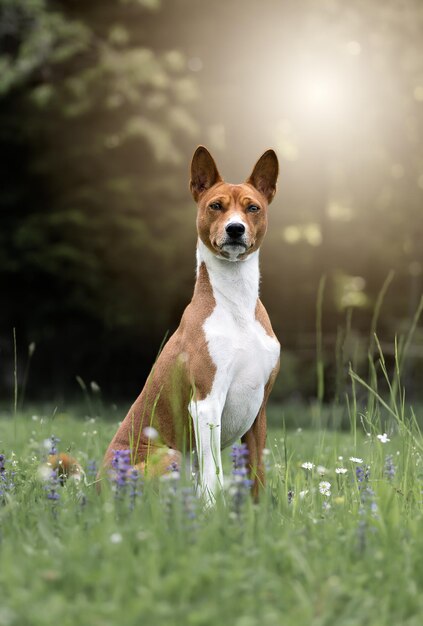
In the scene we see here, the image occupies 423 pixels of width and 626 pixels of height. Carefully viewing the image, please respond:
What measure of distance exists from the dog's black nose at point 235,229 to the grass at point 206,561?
1.21 metres

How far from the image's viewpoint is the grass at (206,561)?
257cm

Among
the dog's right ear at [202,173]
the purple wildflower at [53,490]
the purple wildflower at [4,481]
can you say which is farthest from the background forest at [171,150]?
the purple wildflower at [53,490]

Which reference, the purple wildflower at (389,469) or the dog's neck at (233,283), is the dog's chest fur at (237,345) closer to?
the dog's neck at (233,283)

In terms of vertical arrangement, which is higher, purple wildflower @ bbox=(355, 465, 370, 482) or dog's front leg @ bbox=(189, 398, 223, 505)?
dog's front leg @ bbox=(189, 398, 223, 505)

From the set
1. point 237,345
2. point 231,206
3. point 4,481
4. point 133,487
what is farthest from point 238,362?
point 4,481

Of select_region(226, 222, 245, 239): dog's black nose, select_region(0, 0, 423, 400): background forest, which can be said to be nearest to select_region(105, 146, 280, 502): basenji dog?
select_region(226, 222, 245, 239): dog's black nose

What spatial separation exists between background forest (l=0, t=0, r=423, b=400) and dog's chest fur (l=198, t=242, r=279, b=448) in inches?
261

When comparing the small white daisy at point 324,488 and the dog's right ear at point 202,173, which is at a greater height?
the dog's right ear at point 202,173

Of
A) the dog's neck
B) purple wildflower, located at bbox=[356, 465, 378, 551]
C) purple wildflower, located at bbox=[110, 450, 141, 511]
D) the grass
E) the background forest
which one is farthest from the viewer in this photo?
the background forest

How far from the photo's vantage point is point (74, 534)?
308 cm

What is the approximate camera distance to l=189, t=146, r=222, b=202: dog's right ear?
170 inches

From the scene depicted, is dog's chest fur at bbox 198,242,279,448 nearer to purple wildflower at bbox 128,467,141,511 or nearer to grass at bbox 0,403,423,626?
grass at bbox 0,403,423,626

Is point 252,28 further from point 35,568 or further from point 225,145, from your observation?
point 35,568

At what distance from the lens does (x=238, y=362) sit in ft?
13.5
